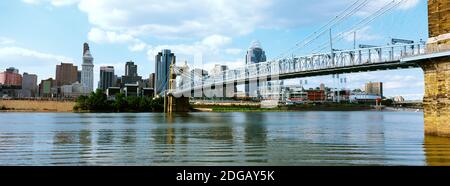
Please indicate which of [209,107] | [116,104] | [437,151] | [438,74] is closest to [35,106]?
[116,104]

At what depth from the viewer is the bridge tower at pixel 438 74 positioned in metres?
14.8

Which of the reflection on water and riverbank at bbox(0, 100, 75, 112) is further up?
riverbank at bbox(0, 100, 75, 112)

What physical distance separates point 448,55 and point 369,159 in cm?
698

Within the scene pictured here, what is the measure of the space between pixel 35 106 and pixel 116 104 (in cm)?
1397

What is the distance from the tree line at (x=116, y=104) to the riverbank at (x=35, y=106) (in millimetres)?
2578

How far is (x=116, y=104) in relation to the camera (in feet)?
249

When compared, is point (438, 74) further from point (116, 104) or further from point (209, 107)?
point (209, 107)

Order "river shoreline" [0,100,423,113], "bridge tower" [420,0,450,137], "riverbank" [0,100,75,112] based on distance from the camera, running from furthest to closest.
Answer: "river shoreline" [0,100,423,113], "riverbank" [0,100,75,112], "bridge tower" [420,0,450,137]

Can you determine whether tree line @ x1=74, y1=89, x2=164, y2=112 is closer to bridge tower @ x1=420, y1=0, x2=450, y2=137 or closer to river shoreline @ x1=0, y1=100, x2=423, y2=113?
river shoreline @ x1=0, y1=100, x2=423, y2=113

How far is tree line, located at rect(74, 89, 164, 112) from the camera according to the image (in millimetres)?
72625

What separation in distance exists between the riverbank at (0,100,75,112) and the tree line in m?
2.58

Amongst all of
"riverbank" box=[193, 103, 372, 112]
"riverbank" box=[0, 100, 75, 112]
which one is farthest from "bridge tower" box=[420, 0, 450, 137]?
"riverbank" box=[0, 100, 75, 112]
